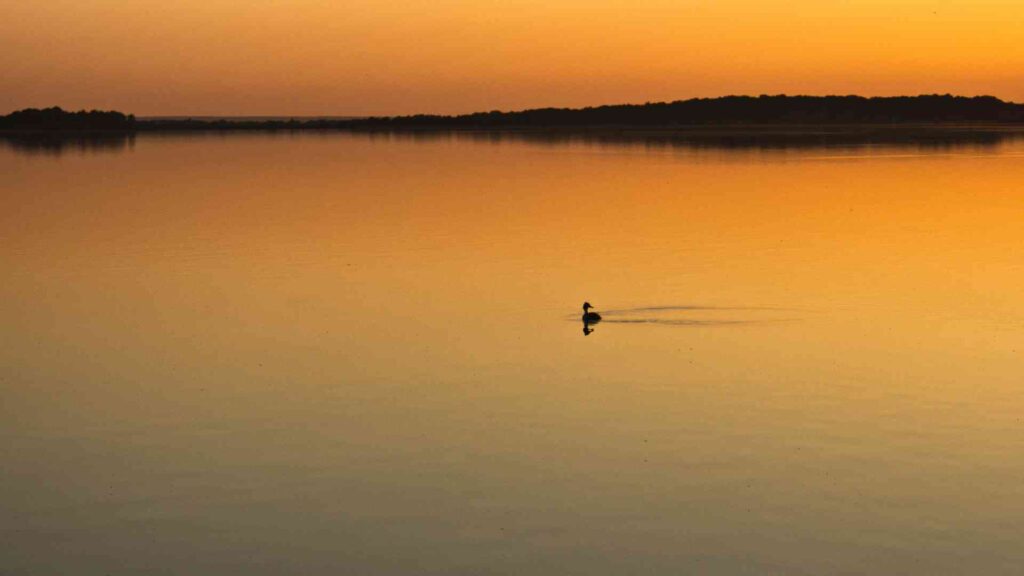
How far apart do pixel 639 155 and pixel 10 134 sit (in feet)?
382

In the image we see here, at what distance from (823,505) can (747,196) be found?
42555 millimetres

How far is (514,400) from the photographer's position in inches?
808

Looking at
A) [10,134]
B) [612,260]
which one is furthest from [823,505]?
[10,134]

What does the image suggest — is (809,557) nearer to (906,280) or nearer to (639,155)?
(906,280)

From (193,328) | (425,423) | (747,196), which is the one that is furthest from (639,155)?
(425,423)

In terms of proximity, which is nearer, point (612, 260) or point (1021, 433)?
point (1021, 433)

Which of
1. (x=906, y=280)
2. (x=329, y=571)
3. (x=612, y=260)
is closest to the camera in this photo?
(x=329, y=571)

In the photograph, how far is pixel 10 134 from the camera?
190 meters

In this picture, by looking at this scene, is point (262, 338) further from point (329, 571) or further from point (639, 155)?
point (639, 155)

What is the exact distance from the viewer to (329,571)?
1389 centimetres

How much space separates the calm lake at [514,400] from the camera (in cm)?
1467

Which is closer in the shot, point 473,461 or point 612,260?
point 473,461

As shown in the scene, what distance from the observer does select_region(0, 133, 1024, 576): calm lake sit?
1467cm

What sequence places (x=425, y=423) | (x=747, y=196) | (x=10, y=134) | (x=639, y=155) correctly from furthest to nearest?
(x=10, y=134)
(x=639, y=155)
(x=747, y=196)
(x=425, y=423)
